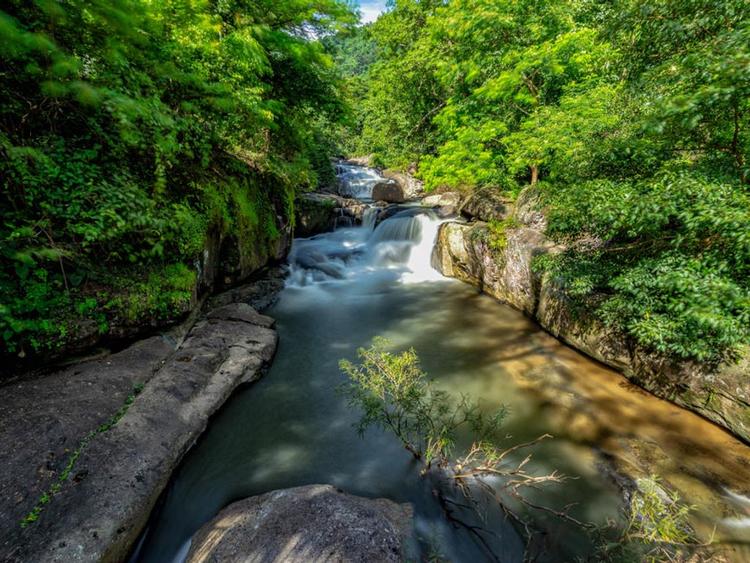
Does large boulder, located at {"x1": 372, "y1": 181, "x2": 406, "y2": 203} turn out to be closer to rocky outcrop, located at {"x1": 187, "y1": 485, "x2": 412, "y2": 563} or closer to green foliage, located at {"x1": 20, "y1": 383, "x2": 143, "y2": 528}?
green foliage, located at {"x1": 20, "y1": 383, "x2": 143, "y2": 528}

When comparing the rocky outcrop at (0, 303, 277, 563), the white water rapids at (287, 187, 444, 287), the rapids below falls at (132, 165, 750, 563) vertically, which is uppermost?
the white water rapids at (287, 187, 444, 287)

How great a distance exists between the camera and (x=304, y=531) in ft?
8.02

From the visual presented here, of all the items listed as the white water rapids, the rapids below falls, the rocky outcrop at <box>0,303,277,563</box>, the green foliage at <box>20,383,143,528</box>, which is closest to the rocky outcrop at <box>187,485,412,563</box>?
the rapids below falls

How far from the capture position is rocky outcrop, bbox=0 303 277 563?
2.35 meters

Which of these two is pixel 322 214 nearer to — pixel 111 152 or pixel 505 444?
pixel 111 152

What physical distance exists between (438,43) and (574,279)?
9.77 m

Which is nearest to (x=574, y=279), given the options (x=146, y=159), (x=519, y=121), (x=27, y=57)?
(x=519, y=121)

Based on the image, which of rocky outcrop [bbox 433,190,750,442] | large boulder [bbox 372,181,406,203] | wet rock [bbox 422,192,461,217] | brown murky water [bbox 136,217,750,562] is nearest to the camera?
brown murky water [bbox 136,217,750,562]

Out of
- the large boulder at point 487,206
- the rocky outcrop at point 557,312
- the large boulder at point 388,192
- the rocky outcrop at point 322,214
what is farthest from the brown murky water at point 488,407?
the large boulder at point 388,192

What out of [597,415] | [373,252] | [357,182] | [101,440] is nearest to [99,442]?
[101,440]

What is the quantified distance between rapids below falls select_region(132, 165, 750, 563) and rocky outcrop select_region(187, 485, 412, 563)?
0.36 meters

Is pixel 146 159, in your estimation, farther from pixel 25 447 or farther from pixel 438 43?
pixel 438 43

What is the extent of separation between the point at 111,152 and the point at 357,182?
17940 millimetres

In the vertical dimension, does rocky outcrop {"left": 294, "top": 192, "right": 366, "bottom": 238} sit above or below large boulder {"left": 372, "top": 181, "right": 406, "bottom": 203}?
below
